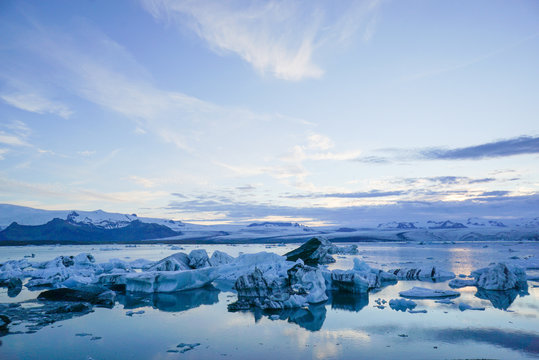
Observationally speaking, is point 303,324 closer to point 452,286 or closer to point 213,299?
point 213,299

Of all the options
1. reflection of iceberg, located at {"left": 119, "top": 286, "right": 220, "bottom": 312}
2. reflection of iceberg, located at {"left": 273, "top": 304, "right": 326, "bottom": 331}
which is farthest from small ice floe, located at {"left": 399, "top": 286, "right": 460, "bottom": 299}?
reflection of iceberg, located at {"left": 119, "top": 286, "right": 220, "bottom": 312}

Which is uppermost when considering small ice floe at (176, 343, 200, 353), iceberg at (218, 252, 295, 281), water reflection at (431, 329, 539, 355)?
iceberg at (218, 252, 295, 281)

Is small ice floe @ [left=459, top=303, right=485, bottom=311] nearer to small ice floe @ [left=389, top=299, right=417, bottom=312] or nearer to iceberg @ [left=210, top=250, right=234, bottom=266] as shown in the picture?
small ice floe @ [left=389, top=299, right=417, bottom=312]

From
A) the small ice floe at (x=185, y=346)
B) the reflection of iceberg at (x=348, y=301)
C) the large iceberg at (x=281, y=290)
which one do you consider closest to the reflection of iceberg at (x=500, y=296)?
the reflection of iceberg at (x=348, y=301)

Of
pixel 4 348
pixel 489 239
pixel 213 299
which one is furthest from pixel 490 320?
pixel 489 239

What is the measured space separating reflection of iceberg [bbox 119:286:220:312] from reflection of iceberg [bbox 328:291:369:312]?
3.28m

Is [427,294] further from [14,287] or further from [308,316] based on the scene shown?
[14,287]

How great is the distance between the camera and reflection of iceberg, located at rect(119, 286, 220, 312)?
356 inches

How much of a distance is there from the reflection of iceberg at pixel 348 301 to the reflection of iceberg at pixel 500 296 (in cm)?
310

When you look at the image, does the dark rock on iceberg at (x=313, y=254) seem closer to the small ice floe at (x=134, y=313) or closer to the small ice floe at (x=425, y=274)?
the small ice floe at (x=425, y=274)

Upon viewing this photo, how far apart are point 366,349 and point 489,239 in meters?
61.5

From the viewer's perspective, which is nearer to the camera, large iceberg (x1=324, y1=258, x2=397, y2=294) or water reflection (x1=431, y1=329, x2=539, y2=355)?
water reflection (x1=431, y1=329, x2=539, y2=355)

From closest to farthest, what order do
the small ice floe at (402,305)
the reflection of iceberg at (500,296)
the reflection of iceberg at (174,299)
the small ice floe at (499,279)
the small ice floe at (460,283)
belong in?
1. the small ice floe at (402,305)
2. the reflection of iceberg at (500,296)
3. the reflection of iceberg at (174,299)
4. the small ice floe at (499,279)
5. the small ice floe at (460,283)

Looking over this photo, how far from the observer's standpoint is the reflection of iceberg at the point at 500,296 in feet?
28.4
